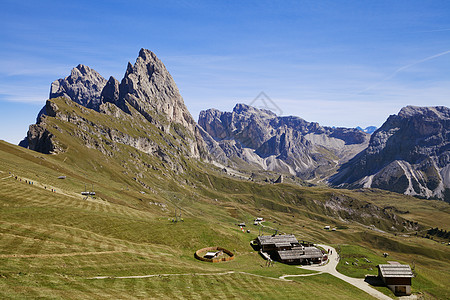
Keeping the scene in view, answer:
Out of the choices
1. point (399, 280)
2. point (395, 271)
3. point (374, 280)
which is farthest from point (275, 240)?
point (399, 280)

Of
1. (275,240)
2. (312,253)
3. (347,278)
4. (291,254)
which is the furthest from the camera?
(275,240)

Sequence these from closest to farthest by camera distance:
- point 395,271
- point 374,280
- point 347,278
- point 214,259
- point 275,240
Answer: point 214,259 → point 395,271 → point 347,278 → point 374,280 → point 275,240

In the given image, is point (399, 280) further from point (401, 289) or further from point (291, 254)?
point (291, 254)

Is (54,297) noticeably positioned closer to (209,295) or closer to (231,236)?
(209,295)

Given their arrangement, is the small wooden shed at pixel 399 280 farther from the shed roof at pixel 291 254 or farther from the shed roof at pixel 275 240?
the shed roof at pixel 275 240

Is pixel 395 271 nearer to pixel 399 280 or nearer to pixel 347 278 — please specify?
pixel 399 280

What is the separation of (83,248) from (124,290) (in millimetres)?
23163

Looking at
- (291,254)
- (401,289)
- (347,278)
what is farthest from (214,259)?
(401,289)

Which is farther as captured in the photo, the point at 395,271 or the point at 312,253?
the point at 312,253

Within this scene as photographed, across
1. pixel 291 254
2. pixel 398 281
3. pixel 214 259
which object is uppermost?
pixel 214 259

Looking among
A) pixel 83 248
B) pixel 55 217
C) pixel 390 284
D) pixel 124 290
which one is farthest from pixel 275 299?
pixel 55 217

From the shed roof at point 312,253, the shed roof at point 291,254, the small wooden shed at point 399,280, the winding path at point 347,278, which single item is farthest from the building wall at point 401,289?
the shed roof at point 291,254

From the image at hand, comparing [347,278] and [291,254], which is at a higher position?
[291,254]

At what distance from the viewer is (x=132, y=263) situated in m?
60.7
